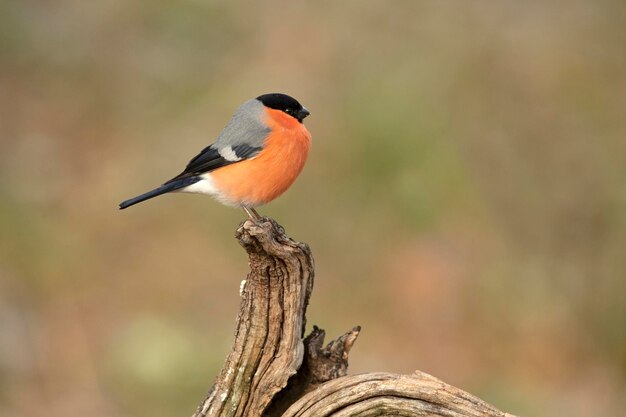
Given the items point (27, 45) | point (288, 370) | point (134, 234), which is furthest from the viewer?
point (27, 45)

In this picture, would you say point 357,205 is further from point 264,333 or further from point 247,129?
point 264,333

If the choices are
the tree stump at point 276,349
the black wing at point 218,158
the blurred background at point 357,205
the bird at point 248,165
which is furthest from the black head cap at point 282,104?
the blurred background at point 357,205

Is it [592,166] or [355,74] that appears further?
[355,74]

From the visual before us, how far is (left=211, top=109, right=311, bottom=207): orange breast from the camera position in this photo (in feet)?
21.6

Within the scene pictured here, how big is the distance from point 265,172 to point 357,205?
6.01 m

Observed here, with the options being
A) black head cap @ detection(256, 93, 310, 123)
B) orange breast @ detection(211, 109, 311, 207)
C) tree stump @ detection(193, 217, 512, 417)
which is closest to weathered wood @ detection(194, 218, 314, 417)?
tree stump @ detection(193, 217, 512, 417)

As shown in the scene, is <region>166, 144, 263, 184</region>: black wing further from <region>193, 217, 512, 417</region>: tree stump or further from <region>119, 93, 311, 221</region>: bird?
<region>193, 217, 512, 417</region>: tree stump

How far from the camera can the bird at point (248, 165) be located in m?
6.58

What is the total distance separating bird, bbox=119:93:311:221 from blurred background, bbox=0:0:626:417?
4.09 metres

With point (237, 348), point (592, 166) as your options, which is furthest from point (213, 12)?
point (237, 348)

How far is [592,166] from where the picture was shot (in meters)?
12.4

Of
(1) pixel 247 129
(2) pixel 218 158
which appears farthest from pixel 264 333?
(1) pixel 247 129

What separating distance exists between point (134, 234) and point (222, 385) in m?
8.17

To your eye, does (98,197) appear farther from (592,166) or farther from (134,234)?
(592,166)
